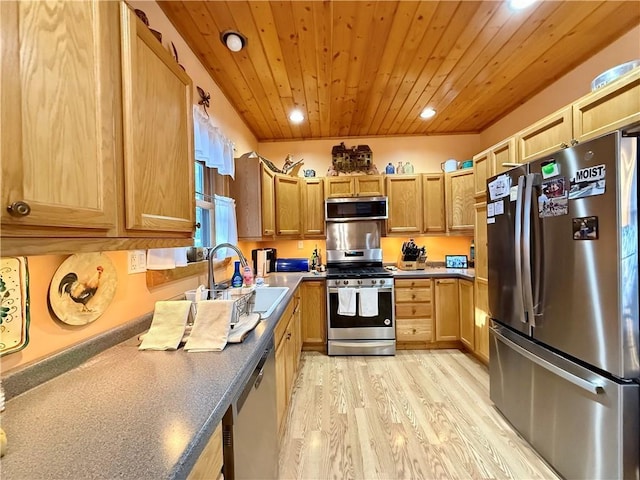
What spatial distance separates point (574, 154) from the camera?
4.57 feet

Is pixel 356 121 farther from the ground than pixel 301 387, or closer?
farther from the ground

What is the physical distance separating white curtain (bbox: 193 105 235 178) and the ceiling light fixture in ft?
1.55

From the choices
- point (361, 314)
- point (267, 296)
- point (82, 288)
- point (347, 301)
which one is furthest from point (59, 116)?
point (361, 314)

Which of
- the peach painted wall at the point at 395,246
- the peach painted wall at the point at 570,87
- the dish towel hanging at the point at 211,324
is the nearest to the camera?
the dish towel hanging at the point at 211,324

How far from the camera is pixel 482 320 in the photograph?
2701mm

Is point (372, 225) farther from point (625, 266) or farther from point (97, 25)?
point (97, 25)

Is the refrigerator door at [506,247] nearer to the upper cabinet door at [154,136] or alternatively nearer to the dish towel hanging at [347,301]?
the dish towel hanging at [347,301]

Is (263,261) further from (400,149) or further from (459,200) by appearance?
(459,200)

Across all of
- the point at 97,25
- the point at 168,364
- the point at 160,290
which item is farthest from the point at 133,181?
the point at 160,290

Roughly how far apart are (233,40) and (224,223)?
1.32 meters

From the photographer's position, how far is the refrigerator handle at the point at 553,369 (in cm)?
130

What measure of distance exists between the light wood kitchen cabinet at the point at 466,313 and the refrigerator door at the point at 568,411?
971 millimetres

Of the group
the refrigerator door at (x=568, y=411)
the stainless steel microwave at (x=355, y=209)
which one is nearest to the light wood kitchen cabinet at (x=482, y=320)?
the refrigerator door at (x=568, y=411)

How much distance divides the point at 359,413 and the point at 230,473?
4.86 feet
